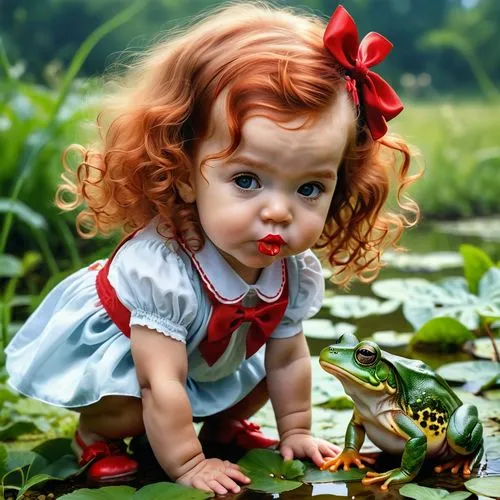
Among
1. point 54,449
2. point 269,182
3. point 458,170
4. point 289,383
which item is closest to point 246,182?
point 269,182

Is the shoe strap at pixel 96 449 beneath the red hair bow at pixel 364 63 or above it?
beneath

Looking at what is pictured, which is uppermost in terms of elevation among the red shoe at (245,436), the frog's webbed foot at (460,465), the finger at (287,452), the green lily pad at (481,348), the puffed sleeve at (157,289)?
the puffed sleeve at (157,289)

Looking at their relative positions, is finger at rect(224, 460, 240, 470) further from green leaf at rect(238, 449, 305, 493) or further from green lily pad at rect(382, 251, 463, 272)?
green lily pad at rect(382, 251, 463, 272)

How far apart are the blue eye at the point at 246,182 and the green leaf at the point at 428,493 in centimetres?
50

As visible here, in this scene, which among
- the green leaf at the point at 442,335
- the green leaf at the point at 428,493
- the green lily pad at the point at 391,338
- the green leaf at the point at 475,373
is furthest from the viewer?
the green lily pad at the point at 391,338

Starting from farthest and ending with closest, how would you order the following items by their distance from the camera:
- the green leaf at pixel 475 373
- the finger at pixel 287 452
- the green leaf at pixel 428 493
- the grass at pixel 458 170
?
1. the grass at pixel 458 170
2. the green leaf at pixel 475 373
3. the finger at pixel 287 452
4. the green leaf at pixel 428 493

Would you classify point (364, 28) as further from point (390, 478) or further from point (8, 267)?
point (390, 478)

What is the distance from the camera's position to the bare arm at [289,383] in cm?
164

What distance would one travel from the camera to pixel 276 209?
4.66 feet

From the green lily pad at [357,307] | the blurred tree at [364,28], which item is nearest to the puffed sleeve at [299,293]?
the green lily pad at [357,307]

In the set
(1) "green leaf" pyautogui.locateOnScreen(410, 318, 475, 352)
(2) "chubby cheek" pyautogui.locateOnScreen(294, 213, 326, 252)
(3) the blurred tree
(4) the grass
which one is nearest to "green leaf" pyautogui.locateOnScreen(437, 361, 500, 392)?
(1) "green leaf" pyautogui.locateOnScreen(410, 318, 475, 352)

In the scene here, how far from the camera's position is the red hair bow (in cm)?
147

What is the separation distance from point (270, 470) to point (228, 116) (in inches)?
22.1

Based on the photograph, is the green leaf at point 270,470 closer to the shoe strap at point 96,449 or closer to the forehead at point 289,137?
the shoe strap at point 96,449
